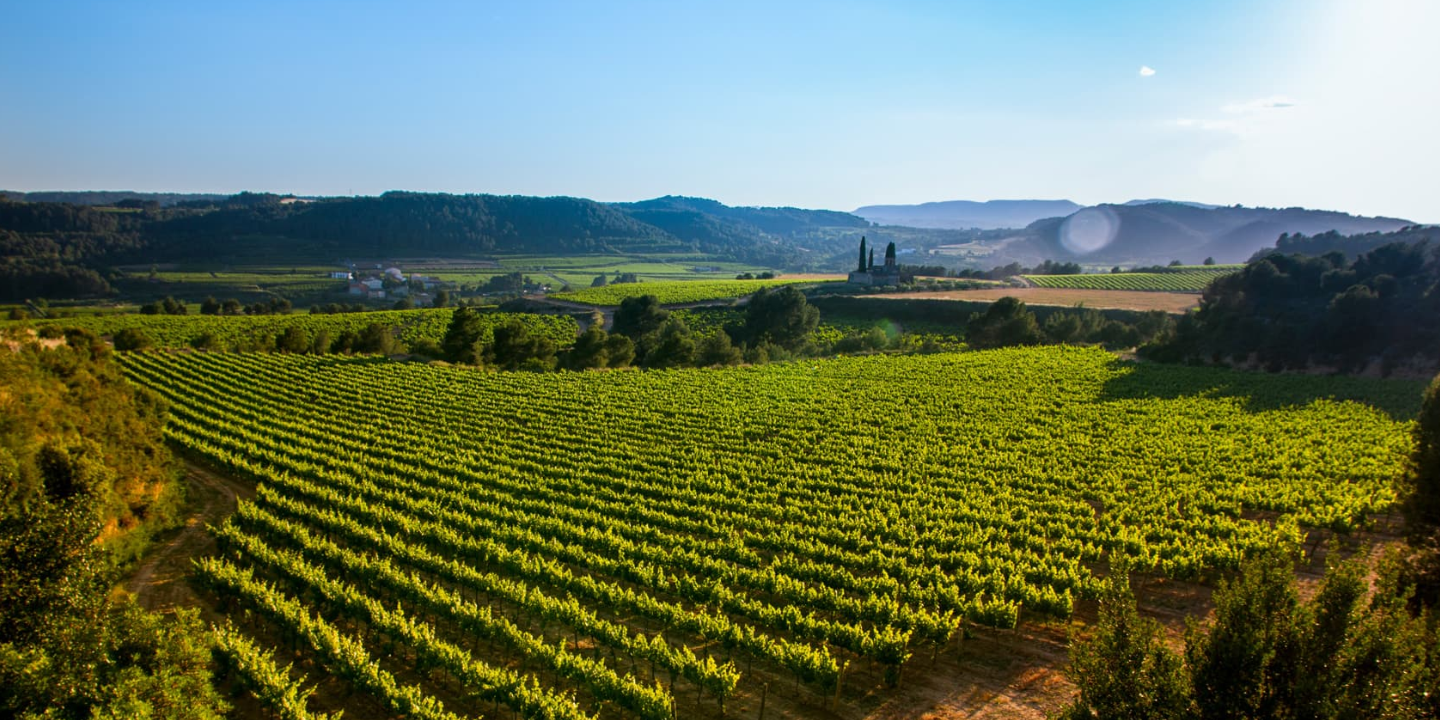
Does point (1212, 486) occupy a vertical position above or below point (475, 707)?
above

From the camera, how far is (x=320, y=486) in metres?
24.8

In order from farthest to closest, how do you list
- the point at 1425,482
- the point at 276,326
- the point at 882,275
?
the point at 882,275 < the point at 276,326 < the point at 1425,482

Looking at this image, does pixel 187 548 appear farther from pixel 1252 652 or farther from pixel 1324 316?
pixel 1324 316

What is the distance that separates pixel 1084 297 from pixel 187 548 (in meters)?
99.6

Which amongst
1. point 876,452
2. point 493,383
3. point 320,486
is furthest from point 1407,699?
point 493,383

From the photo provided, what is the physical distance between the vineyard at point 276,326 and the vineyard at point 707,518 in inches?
827

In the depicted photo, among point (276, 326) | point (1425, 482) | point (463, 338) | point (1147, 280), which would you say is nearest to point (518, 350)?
point (463, 338)

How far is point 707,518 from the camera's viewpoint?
21.7 m

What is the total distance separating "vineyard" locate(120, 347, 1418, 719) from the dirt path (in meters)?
A: 0.92

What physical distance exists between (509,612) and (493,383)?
106ft

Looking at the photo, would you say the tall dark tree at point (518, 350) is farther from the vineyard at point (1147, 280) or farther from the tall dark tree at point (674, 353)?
the vineyard at point (1147, 280)

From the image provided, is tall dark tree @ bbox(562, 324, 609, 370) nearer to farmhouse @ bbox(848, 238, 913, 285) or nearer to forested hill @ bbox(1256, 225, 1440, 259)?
farmhouse @ bbox(848, 238, 913, 285)

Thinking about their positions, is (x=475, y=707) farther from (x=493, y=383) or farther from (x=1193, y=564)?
(x=493, y=383)

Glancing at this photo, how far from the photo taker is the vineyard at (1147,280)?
346 feet
